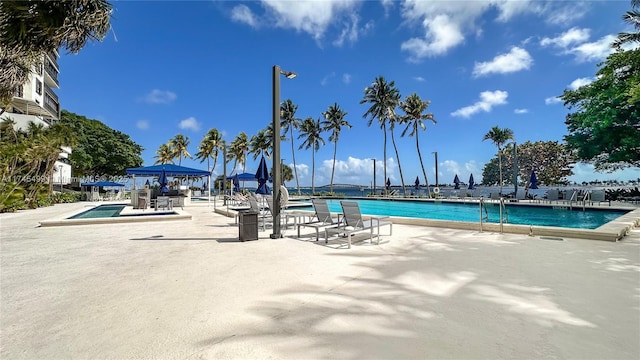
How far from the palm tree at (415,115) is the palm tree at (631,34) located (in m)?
14.6

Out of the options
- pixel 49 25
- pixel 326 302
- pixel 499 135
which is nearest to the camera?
pixel 326 302

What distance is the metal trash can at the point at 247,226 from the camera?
693 centimetres

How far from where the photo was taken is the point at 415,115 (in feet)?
97.6

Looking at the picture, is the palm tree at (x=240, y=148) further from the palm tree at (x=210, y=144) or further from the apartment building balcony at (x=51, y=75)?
the apartment building balcony at (x=51, y=75)

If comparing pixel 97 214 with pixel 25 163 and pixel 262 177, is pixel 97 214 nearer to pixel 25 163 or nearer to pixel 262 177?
pixel 262 177

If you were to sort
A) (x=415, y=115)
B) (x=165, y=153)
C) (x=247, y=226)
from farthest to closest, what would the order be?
(x=165, y=153)
(x=415, y=115)
(x=247, y=226)

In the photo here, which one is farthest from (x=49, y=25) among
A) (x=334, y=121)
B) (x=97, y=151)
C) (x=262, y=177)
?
(x=97, y=151)

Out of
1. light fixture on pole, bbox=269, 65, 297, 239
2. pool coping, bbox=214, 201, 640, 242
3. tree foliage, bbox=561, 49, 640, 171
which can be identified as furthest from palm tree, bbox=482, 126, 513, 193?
light fixture on pole, bbox=269, 65, 297, 239

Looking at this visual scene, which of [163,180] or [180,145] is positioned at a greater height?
[180,145]

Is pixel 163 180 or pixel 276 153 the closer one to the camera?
pixel 276 153

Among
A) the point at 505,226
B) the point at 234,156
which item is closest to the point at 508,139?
the point at 505,226

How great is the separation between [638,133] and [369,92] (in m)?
21.3

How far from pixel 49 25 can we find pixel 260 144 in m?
41.4

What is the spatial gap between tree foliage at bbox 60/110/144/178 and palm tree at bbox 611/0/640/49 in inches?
2193
